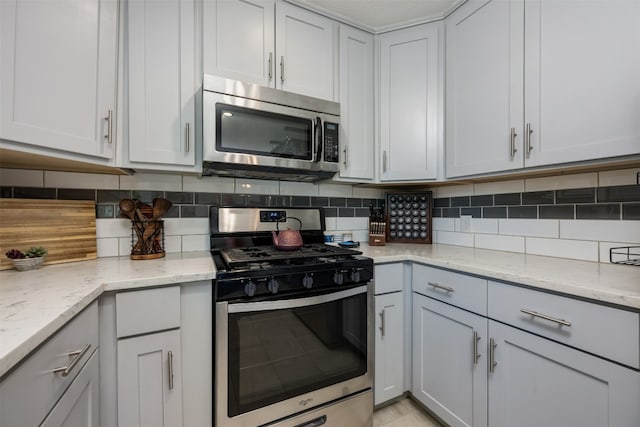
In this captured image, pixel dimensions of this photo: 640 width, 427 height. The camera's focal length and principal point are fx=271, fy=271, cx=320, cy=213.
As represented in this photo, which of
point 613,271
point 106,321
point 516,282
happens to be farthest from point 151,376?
point 613,271

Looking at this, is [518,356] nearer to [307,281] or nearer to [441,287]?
[441,287]

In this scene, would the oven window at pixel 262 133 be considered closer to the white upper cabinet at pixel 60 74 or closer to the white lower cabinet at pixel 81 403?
the white upper cabinet at pixel 60 74

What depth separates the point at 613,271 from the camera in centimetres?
112

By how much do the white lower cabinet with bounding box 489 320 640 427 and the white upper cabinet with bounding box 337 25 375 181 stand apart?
1201 mm

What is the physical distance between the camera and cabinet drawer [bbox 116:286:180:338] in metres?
0.98

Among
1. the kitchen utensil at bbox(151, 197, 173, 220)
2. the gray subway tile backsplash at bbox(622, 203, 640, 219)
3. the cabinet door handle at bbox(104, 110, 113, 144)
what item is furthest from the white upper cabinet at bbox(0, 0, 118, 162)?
the gray subway tile backsplash at bbox(622, 203, 640, 219)

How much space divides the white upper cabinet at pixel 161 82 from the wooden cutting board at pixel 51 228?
40 cm

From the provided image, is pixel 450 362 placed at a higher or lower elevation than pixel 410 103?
lower

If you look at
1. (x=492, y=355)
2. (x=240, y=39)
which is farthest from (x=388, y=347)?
(x=240, y=39)

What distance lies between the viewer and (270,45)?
1.58m

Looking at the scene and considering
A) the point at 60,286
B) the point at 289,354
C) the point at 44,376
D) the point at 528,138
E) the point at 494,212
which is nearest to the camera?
the point at 44,376

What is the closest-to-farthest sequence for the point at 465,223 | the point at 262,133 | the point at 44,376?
the point at 44,376
the point at 262,133
the point at 465,223

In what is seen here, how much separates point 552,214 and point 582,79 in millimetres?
708

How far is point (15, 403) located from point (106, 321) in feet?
1.56
